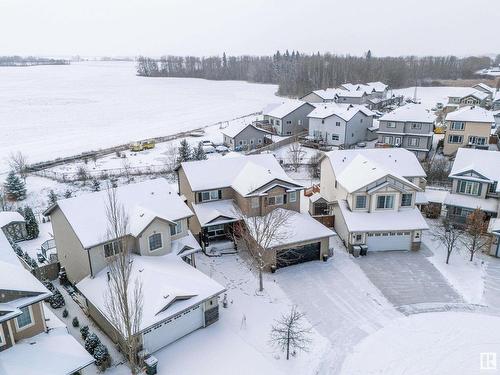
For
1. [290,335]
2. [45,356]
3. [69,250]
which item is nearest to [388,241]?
[290,335]

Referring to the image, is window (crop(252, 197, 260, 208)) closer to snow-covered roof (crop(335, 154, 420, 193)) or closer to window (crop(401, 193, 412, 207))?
snow-covered roof (crop(335, 154, 420, 193))

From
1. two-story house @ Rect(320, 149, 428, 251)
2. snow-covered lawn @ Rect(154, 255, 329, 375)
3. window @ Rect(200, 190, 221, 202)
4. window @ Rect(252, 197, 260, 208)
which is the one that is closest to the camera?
snow-covered lawn @ Rect(154, 255, 329, 375)

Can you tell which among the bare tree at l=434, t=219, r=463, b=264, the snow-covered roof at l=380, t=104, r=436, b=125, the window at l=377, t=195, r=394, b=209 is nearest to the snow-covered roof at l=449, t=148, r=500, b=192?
the bare tree at l=434, t=219, r=463, b=264

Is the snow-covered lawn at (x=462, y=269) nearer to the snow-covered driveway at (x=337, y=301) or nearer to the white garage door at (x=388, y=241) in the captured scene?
the white garage door at (x=388, y=241)

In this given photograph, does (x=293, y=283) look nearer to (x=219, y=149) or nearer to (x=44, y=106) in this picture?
(x=219, y=149)

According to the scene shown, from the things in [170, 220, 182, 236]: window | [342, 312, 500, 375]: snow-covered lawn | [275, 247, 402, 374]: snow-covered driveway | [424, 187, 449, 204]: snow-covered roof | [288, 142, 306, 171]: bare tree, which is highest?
[170, 220, 182, 236]: window

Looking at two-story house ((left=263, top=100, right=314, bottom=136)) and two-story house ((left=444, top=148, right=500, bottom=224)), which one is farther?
two-story house ((left=263, top=100, right=314, bottom=136))

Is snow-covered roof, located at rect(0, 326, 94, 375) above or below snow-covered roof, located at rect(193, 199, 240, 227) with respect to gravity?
below
